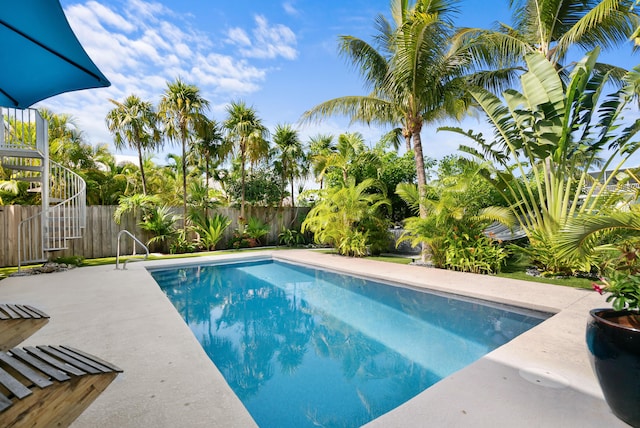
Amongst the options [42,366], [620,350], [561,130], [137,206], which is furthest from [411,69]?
[137,206]

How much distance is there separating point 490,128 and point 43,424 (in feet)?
26.2

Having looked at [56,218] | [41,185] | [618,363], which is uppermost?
[41,185]

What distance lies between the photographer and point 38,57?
2.78 m

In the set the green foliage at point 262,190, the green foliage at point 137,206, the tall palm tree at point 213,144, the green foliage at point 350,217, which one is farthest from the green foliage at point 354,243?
the green foliage at point 137,206

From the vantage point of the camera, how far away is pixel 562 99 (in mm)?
5586

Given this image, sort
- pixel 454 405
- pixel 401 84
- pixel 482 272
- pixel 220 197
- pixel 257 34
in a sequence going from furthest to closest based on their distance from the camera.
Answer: pixel 220 197 < pixel 257 34 < pixel 401 84 < pixel 482 272 < pixel 454 405

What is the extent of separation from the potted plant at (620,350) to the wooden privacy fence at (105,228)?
1134cm

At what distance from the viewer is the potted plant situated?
1.67 m

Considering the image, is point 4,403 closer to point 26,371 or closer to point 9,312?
point 26,371

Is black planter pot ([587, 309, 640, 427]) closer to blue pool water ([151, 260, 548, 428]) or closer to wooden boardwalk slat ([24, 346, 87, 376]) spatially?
blue pool water ([151, 260, 548, 428])

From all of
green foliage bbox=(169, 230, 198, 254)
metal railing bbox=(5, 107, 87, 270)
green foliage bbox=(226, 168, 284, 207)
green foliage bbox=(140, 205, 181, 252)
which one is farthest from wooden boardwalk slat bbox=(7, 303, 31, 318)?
green foliage bbox=(226, 168, 284, 207)

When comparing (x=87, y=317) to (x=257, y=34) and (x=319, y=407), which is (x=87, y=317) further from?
(x=257, y=34)

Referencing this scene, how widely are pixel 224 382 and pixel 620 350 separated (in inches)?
99.2

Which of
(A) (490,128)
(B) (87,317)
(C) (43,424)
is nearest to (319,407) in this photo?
(C) (43,424)
